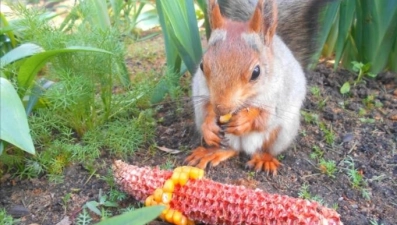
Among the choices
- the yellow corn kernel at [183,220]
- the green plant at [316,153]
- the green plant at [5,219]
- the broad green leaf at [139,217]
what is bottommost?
the green plant at [316,153]

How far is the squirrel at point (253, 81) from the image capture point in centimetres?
160

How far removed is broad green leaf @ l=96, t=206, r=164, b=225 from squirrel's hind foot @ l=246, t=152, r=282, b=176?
0.84 meters

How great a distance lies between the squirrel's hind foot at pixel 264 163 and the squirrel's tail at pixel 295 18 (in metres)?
0.45

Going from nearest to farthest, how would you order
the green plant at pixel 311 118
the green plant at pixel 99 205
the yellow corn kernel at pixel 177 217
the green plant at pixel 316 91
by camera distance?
the yellow corn kernel at pixel 177 217 < the green plant at pixel 99 205 < the green plant at pixel 311 118 < the green plant at pixel 316 91

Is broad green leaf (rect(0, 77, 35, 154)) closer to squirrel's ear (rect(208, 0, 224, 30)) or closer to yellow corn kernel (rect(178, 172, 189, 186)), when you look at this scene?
yellow corn kernel (rect(178, 172, 189, 186))

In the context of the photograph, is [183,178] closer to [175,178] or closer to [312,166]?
[175,178]

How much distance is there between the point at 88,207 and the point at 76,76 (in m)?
0.41

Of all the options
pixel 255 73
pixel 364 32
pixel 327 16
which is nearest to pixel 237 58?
pixel 255 73

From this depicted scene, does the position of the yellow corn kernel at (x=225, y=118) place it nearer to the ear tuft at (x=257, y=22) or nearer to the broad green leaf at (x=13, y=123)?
the ear tuft at (x=257, y=22)

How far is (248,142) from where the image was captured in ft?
6.24

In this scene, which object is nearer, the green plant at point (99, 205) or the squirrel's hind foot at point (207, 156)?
the green plant at point (99, 205)

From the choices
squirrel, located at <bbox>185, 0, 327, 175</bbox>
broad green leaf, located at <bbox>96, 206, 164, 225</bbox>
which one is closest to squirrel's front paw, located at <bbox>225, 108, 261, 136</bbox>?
squirrel, located at <bbox>185, 0, 327, 175</bbox>

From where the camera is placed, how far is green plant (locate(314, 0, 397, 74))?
2.14 meters

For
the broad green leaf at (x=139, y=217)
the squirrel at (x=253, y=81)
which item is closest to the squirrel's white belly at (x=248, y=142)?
the squirrel at (x=253, y=81)
